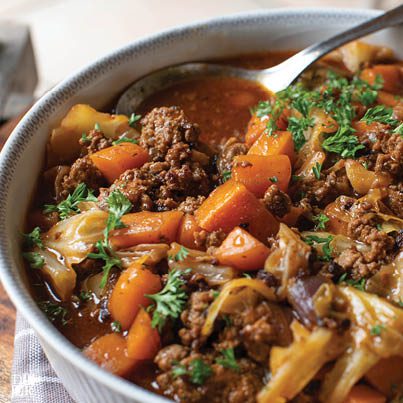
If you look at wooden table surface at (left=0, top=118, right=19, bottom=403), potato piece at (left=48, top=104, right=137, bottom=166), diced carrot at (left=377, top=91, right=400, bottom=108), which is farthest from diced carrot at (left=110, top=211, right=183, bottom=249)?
diced carrot at (left=377, top=91, right=400, bottom=108)

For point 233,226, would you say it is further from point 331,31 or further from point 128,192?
Result: point 331,31

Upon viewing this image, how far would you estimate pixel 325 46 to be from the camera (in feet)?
16.9

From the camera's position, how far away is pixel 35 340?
4.14m

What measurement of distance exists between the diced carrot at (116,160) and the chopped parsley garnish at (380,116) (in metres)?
1.46

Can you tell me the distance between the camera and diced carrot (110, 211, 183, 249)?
3746mm

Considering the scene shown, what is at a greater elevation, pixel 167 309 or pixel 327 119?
pixel 327 119

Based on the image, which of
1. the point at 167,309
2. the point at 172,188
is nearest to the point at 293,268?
the point at 167,309

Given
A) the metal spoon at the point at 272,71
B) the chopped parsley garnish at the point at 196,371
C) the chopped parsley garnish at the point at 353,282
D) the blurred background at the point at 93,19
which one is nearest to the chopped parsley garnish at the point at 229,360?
the chopped parsley garnish at the point at 196,371

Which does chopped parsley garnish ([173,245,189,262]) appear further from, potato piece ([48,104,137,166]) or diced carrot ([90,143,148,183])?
potato piece ([48,104,137,166])

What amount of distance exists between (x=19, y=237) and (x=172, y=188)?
93cm

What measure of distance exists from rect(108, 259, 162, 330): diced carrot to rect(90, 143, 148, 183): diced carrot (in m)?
0.90

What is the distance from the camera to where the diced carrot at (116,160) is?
4250 mm

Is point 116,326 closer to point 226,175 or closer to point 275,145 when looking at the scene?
point 226,175

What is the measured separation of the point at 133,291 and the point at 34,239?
766mm
